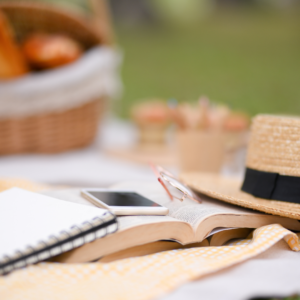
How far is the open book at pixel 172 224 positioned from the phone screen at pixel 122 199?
0.02 m

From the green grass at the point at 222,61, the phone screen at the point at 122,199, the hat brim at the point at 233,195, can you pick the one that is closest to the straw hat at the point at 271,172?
the hat brim at the point at 233,195

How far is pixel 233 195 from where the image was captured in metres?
0.59

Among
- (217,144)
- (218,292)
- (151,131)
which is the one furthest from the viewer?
(151,131)

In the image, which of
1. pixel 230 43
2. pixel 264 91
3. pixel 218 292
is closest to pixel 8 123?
pixel 218 292

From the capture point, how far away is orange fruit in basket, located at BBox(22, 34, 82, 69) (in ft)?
3.71

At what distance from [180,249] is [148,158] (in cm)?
64

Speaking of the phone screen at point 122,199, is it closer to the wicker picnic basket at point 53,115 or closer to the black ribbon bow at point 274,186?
the black ribbon bow at point 274,186

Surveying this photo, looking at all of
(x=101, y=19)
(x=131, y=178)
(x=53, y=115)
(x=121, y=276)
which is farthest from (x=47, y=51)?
(x=121, y=276)

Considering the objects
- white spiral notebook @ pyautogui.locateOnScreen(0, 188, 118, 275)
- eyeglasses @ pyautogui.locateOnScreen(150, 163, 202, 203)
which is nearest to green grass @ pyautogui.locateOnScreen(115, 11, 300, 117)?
eyeglasses @ pyautogui.locateOnScreen(150, 163, 202, 203)

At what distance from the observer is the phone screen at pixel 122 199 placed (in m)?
0.48

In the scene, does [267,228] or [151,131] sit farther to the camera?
[151,131]

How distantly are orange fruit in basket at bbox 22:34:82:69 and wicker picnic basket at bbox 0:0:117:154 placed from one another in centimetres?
7

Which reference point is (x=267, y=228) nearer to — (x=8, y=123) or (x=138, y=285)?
(x=138, y=285)

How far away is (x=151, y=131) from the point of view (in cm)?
128
